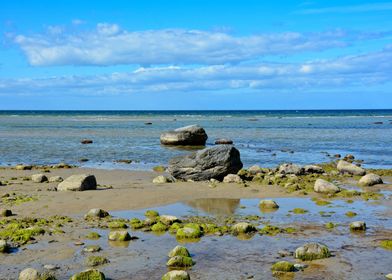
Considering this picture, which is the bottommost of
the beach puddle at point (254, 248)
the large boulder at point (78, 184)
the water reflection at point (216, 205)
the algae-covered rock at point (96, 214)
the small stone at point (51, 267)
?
the water reflection at point (216, 205)

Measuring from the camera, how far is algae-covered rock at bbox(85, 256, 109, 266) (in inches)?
399

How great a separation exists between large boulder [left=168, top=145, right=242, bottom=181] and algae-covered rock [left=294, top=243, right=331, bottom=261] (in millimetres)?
11954

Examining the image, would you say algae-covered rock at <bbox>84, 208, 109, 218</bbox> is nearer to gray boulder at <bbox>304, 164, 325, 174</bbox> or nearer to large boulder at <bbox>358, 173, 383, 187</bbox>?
large boulder at <bbox>358, 173, 383, 187</bbox>

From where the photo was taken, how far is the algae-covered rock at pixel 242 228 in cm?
1266

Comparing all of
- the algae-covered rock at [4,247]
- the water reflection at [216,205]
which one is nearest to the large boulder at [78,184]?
the water reflection at [216,205]

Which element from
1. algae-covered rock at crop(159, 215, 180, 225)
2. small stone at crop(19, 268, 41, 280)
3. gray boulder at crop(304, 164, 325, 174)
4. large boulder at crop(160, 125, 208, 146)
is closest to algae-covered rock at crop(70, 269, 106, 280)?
small stone at crop(19, 268, 41, 280)

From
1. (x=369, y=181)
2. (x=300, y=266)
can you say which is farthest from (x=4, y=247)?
(x=369, y=181)

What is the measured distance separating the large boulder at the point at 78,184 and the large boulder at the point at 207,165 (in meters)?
4.83

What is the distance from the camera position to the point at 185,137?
44.3m

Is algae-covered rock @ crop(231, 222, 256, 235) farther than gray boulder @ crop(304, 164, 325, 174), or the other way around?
gray boulder @ crop(304, 164, 325, 174)

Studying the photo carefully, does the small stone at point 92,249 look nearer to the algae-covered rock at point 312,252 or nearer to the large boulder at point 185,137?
the algae-covered rock at point 312,252

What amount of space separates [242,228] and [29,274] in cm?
538

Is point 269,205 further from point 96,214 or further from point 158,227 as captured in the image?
point 96,214

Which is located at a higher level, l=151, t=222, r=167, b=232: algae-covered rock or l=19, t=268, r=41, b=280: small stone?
l=19, t=268, r=41, b=280: small stone
